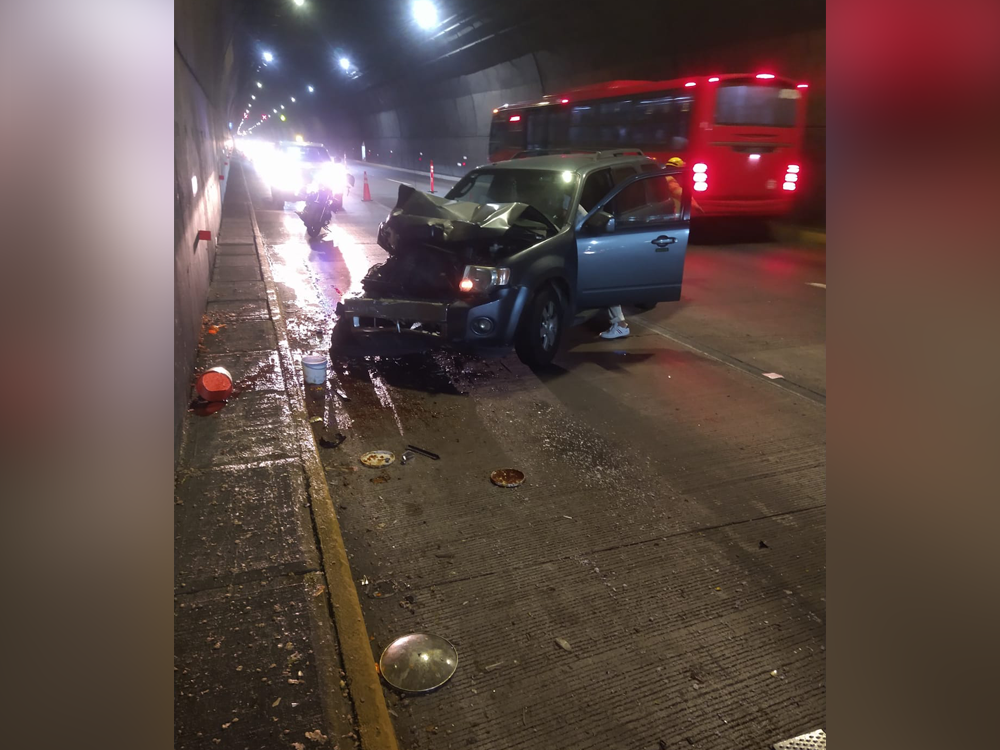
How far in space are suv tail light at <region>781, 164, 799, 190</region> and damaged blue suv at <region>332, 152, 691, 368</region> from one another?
8815mm

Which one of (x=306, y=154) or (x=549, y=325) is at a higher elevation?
(x=306, y=154)

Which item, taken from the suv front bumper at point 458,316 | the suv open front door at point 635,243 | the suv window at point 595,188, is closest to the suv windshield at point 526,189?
the suv window at point 595,188

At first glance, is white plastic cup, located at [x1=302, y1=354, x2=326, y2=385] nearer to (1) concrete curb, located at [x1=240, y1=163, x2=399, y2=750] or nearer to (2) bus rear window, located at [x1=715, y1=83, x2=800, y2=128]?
(1) concrete curb, located at [x1=240, y1=163, x2=399, y2=750]

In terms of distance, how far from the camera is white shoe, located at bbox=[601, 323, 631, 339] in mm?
8125

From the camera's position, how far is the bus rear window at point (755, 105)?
14.8 meters

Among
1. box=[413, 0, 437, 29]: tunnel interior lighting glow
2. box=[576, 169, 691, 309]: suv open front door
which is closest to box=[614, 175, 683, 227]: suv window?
box=[576, 169, 691, 309]: suv open front door

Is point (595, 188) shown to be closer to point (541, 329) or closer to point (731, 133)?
point (541, 329)

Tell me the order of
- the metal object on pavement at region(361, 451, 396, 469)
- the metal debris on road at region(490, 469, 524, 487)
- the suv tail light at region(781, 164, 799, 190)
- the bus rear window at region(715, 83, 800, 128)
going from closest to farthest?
1. the metal debris on road at region(490, 469, 524, 487)
2. the metal object on pavement at region(361, 451, 396, 469)
3. the bus rear window at region(715, 83, 800, 128)
4. the suv tail light at region(781, 164, 799, 190)

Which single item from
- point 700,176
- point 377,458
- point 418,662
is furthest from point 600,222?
point 700,176

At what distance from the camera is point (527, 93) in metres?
31.5

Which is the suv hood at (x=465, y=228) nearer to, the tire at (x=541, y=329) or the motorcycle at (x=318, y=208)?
the tire at (x=541, y=329)

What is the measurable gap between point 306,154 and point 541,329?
17781 millimetres

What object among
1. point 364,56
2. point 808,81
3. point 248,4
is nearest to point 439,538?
point 808,81
